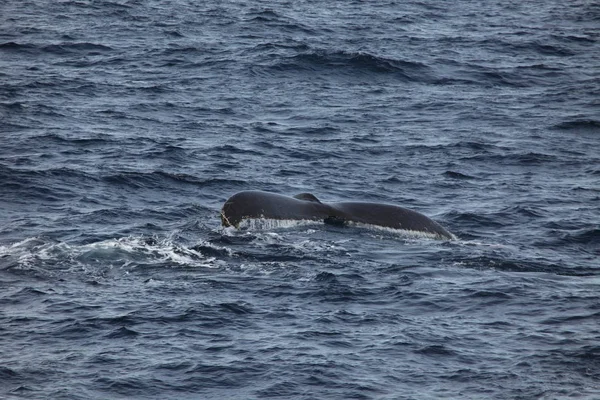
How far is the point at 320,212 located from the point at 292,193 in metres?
4.36

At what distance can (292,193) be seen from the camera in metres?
26.6

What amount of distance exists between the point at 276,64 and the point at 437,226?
19.9 m

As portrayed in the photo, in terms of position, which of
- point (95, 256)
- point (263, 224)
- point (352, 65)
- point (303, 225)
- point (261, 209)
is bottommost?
point (95, 256)

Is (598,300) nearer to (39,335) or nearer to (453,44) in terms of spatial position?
(39,335)

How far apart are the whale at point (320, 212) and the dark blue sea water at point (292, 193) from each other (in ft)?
0.93

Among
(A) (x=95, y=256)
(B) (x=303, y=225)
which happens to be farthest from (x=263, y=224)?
(A) (x=95, y=256)

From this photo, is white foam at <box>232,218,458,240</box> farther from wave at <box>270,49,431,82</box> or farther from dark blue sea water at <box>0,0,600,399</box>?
wave at <box>270,49,431,82</box>

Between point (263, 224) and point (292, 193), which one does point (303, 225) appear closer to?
point (263, 224)

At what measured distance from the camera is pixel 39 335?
17.1m

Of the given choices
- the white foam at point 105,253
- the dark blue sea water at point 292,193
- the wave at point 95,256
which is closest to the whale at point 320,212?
the dark blue sea water at point 292,193

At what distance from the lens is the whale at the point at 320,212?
21703mm

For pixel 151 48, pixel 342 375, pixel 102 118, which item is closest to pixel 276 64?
pixel 151 48

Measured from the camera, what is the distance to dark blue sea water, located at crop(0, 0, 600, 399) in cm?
1631

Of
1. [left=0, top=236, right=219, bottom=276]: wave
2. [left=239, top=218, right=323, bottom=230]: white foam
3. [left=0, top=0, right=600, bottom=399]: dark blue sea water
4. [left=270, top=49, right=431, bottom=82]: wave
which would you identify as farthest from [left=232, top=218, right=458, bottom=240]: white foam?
[left=270, top=49, right=431, bottom=82]: wave
